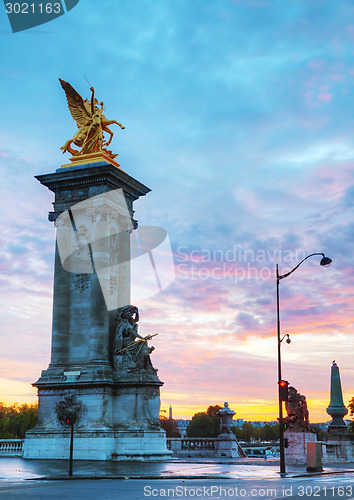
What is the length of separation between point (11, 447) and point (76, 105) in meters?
23.8

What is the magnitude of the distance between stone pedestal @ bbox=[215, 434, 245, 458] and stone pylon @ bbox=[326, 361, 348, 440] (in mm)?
7728

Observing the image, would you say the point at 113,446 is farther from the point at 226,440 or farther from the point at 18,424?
the point at 18,424

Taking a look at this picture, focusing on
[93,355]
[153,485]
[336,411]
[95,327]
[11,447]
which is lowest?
[153,485]

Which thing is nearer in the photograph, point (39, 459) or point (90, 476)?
point (90, 476)

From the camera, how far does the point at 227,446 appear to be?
161 feet

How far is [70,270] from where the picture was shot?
146 ft

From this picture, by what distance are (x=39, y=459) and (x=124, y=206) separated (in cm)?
1702

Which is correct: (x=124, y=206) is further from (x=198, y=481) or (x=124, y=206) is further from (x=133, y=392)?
(x=198, y=481)

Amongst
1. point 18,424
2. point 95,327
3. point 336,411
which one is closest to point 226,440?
point 336,411

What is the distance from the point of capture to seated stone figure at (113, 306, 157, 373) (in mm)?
41906

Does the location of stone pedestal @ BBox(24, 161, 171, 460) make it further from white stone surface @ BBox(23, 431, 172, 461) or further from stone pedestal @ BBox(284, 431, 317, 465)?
stone pedestal @ BBox(284, 431, 317, 465)

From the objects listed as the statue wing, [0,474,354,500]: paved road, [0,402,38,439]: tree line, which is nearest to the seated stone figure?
the statue wing

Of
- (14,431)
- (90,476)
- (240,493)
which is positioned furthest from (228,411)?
(14,431)

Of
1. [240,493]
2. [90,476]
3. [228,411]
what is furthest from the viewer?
[228,411]
